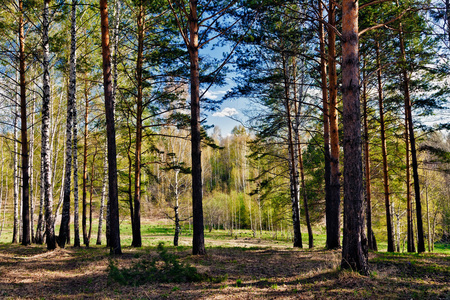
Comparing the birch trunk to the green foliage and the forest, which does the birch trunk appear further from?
the green foliage

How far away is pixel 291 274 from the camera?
228 inches

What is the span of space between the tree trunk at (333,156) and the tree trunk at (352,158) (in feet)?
8.61

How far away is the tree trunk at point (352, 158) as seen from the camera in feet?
16.6

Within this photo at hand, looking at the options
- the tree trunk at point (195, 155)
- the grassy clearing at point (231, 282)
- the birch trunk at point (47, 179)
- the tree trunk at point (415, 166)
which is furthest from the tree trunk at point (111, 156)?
the tree trunk at point (415, 166)

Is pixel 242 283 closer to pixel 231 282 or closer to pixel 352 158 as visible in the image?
pixel 231 282

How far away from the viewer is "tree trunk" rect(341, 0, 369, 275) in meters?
5.05

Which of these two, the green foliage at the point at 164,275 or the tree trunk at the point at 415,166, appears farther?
the tree trunk at the point at 415,166

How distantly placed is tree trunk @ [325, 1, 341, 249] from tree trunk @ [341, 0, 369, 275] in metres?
2.62

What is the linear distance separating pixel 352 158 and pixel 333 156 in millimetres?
3347

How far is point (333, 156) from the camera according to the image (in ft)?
27.6

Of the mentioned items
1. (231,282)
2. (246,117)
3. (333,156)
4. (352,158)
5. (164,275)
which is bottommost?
(231,282)

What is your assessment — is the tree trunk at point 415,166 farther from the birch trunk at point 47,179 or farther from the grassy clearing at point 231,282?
the birch trunk at point 47,179

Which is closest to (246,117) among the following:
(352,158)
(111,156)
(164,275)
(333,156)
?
(333,156)

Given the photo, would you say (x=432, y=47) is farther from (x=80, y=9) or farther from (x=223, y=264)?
(x=80, y=9)
